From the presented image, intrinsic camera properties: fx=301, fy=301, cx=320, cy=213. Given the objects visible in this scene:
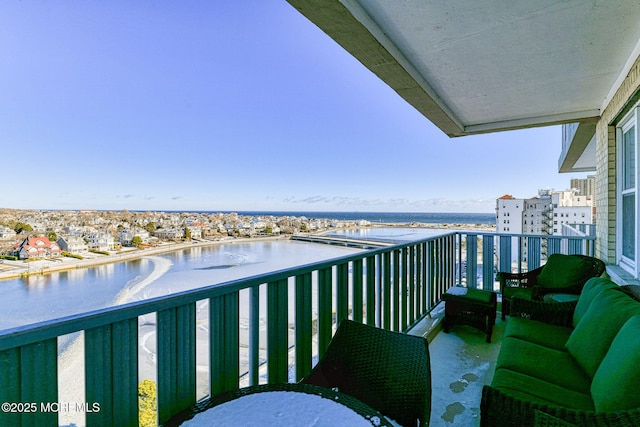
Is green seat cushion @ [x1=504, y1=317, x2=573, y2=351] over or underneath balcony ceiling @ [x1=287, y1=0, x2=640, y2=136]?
underneath

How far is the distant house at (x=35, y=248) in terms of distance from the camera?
4.50 metres

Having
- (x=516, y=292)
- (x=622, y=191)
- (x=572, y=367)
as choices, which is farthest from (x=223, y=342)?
(x=622, y=191)

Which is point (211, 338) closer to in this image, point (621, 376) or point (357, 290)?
point (357, 290)

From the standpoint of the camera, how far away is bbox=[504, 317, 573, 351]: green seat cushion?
2025 millimetres

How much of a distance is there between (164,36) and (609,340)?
12712 millimetres

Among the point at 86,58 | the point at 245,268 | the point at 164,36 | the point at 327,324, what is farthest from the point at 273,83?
the point at 327,324

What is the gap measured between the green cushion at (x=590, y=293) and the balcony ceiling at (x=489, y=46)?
1741 mm

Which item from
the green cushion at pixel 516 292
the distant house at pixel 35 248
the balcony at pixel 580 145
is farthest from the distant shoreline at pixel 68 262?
the green cushion at pixel 516 292

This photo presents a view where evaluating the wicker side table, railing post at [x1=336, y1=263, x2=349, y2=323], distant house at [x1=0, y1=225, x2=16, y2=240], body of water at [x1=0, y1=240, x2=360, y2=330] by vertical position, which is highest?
distant house at [x1=0, y1=225, x2=16, y2=240]

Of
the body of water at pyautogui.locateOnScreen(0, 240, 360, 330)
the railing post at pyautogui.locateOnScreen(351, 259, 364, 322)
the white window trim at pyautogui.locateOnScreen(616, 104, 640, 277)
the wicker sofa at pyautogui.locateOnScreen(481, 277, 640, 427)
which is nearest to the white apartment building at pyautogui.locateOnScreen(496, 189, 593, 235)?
the body of water at pyautogui.locateOnScreen(0, 240, 360, 330)

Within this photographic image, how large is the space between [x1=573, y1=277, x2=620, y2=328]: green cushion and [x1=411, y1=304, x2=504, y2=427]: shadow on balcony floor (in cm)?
82

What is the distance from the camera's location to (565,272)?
3.37 meters

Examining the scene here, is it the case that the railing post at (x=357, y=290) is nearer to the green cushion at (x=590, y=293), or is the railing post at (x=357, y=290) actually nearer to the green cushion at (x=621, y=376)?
the green cushion at (x=621, y=376)

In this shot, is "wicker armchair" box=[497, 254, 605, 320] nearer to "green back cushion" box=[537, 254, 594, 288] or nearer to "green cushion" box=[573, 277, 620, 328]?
"green back cushion" box=[537, 254, 594, 288]
